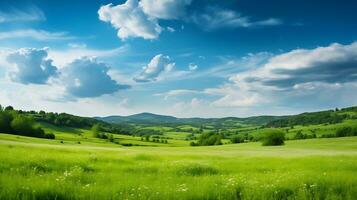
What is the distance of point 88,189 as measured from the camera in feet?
43.7

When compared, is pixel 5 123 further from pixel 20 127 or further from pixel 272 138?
pixel 272 138

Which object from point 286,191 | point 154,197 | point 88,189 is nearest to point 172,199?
point 154,197

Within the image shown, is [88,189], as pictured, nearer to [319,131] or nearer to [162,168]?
[162,168]

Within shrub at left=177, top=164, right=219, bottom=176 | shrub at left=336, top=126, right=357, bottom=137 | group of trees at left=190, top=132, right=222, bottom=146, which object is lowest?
group of trees at left=190, top=132, right=222, bottom=146

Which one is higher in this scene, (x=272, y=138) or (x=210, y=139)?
(x=272, y=138)

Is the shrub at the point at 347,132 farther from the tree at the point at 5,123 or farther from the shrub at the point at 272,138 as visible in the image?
the tree at the point at 5,123

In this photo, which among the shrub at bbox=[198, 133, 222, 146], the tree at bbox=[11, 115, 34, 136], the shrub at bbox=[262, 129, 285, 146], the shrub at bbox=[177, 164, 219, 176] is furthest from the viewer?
the shrub at bbox=[198, 133, 222, 146]

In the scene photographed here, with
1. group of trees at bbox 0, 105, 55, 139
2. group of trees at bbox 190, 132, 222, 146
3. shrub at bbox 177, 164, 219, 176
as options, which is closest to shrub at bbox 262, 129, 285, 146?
group of trees at bbox 190, 132, 222, 146

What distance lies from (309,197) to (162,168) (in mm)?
10846

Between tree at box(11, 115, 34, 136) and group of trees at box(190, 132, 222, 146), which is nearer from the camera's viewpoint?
tree at box(11, 115, 34, 136)

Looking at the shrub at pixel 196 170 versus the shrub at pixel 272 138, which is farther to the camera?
the shrub at pixel 272 138

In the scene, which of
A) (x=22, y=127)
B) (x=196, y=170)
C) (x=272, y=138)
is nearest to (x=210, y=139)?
(x=272, y=138)

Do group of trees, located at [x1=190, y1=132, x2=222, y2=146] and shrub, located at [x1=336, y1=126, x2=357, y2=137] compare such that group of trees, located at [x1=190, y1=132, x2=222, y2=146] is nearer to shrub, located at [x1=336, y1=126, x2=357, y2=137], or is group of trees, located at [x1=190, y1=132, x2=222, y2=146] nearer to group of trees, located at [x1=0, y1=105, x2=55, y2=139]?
shrub, located at [x1=336, y1=126, x2=357, y2=137]

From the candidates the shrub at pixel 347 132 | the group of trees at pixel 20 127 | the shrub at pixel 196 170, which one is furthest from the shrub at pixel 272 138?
the shrub at pixel 196 170
